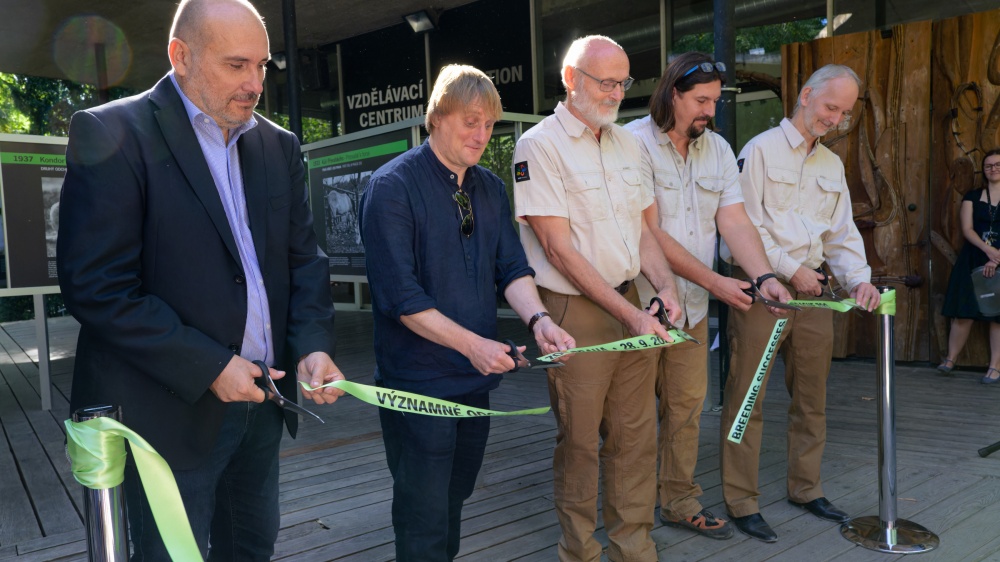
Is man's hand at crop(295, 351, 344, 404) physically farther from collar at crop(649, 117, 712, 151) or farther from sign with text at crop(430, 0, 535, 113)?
sign with text at crop(430, 0, 535, 113)

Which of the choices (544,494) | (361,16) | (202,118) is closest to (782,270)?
(544,494)

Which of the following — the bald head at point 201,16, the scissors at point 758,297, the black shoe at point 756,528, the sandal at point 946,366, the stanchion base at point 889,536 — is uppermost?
the bald head at point 201,16

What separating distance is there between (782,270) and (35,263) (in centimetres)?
537

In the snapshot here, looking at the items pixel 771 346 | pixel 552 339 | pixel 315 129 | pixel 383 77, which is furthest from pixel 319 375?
pixel 315 129

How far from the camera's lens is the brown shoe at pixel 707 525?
317cm

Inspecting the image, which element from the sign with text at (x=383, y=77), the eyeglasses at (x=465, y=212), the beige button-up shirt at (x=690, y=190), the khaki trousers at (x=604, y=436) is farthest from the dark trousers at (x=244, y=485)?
the sign with text at (x=383, y=77)

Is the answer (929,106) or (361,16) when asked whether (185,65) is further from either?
(361,16)

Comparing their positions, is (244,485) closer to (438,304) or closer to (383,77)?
(438,304)

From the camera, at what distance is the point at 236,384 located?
169cm

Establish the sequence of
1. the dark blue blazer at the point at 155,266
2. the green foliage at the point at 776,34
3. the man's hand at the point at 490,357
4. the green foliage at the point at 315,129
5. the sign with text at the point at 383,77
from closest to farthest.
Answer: the dark blue blazer at the point at 155,266
the man's hand at the point at 490,357
the green foliage at the point at 776,34
the sign with text at the point at 383,77
the green foliage at the point at 315,129

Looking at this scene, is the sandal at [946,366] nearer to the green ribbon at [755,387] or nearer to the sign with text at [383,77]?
the green ribbon at [755,387]

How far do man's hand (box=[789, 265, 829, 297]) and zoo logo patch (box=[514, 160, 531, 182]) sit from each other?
1.29 m

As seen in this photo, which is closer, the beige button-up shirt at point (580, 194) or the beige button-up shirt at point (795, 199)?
the beige button-up shirt at point (580, 194)

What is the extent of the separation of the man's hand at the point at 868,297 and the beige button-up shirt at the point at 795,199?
0.19 m
